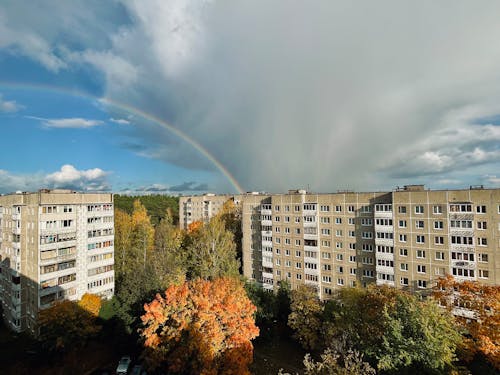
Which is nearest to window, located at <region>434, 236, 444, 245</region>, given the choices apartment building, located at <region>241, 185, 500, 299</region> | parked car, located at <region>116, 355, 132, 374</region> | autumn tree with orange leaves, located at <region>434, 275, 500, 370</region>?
apartment building, located at <region>241, 185, 500, 299</region>

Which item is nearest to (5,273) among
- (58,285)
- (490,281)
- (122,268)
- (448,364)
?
(58,285)

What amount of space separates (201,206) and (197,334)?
67.6 metres

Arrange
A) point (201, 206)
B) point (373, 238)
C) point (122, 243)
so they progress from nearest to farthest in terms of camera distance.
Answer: point (373, 238) < point (122, 243) < point (201, 206)

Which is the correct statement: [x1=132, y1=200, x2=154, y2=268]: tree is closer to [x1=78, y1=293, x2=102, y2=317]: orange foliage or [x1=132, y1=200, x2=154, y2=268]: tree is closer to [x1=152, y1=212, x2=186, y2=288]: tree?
[x1=152, y1=212, x2=186, y2=288]: tree

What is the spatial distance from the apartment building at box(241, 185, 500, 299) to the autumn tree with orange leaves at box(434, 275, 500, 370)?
13.2 ft

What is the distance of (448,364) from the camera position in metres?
21.2

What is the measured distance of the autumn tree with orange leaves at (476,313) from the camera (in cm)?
2431

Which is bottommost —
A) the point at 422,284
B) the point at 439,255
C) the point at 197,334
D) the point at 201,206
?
the point at 422,284

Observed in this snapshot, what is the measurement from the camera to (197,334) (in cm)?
2234

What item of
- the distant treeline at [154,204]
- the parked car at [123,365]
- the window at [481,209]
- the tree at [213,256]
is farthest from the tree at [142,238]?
the window at [481,209]

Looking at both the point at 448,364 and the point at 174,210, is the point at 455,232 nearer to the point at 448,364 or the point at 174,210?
the point at 448,364

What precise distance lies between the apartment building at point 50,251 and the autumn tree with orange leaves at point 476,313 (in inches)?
1643

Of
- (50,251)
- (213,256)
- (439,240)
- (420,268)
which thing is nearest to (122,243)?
(50,251)

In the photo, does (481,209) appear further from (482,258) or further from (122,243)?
(122,243)
